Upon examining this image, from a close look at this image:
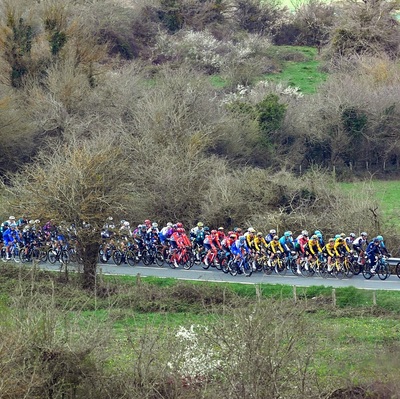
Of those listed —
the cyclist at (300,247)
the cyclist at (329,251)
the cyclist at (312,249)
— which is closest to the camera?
the cyclist at (329,251)

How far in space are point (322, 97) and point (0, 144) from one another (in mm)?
20334

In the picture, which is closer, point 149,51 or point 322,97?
point 322,97

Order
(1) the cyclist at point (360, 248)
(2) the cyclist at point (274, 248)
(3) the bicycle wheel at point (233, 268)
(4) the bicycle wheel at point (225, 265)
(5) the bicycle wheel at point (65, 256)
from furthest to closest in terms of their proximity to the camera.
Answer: (4) the bicycle wheel at point (225, 265) → (5) the bicycle wheel at point (65, 256) → (3) the bicycle wheel at point (233, 268) → (2) the cyclist at point (274, 248) → (1) the cyclist at point (360, 248)

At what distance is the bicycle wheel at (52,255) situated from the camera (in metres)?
35.9

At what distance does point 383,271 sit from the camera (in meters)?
31.8

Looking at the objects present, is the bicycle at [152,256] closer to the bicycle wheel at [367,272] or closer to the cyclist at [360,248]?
the cyclist at [360,248]

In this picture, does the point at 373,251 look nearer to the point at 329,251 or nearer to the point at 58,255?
the point at 329,251

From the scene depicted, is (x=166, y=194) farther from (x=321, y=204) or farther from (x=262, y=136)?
(x=262, y=136)

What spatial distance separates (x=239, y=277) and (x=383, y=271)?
16.3 feet

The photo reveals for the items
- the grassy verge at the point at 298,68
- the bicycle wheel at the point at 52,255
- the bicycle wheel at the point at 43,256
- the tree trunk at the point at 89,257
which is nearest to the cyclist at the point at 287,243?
the tree trunk at the point at 89,257

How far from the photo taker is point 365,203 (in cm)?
3712

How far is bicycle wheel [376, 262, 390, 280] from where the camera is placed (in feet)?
104


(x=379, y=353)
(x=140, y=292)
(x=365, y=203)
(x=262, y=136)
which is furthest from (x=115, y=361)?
(x=262, y=136)

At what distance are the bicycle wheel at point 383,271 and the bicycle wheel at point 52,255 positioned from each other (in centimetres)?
1229
